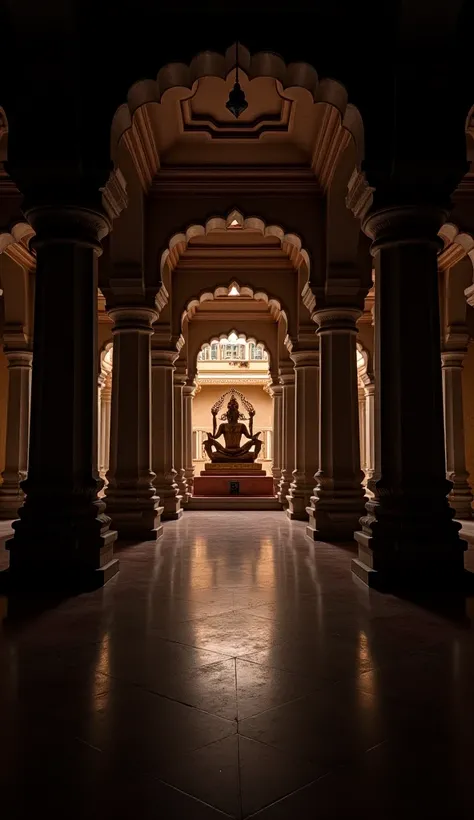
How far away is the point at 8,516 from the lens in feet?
39.5

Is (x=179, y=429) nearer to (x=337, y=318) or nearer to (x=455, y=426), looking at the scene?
(x=455, y=426)

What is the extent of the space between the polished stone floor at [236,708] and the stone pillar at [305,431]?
6.35 meters

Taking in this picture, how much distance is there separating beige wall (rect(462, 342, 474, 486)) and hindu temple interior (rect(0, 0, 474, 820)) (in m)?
3.23

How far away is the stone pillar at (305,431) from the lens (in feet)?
36.1

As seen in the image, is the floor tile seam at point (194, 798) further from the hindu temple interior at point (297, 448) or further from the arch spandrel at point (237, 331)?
the arch spandrel at point (237, 331)

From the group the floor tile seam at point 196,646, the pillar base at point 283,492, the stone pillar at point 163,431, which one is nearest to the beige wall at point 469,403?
the pillar base at point 283,492

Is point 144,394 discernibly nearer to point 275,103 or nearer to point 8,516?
point 275,103

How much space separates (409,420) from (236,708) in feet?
10.00

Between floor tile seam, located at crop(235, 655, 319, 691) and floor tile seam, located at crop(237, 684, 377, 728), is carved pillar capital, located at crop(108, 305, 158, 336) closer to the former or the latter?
floor tile seam, located at crop(235, 655, 319, 691)

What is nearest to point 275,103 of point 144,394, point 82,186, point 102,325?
point 82,186

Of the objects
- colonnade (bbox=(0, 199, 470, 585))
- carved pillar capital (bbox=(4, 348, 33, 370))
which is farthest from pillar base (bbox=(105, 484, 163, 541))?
carved pillar capital (bbox=(4, 348, 33, 370))

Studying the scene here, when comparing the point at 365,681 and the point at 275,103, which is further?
the point at 275,103

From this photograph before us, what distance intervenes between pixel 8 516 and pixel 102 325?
6018 millimetres

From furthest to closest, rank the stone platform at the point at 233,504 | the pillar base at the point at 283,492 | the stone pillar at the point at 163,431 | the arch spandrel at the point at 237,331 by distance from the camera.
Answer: the arch spandrel at the point at 237,331, the stone platform at the point at 233,504, the pillar base at the point at 283,492, the stone pillar at the point at 163,431
